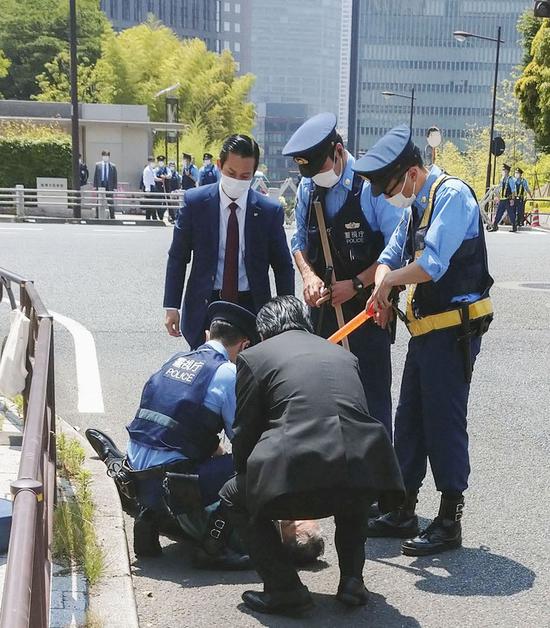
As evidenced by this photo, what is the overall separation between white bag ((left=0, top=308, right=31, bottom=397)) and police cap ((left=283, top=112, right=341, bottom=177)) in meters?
1.77

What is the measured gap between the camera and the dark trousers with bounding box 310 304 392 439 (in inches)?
184

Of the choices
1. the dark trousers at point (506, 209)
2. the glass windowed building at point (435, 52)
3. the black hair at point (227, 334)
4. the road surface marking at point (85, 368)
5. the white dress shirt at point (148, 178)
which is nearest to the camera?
the black hair at point (227, 334)

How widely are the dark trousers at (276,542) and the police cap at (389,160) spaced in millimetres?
1327

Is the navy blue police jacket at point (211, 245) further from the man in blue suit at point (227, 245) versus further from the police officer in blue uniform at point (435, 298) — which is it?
the police officer in blue uniform at point (435, 298)

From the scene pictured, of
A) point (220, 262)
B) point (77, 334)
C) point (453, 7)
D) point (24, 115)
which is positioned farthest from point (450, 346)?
point (453, 7)

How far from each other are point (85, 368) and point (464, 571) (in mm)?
4475

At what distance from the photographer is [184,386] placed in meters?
4.05

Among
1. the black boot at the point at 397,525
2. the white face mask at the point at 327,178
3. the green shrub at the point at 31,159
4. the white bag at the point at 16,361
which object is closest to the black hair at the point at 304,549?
the black boot at the point at 397,525

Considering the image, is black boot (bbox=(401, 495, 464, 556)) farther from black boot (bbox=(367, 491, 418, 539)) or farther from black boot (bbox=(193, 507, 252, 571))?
black boot (bbox=(193, 507, 252, 571))

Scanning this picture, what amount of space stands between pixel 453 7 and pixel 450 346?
16387 centimetres

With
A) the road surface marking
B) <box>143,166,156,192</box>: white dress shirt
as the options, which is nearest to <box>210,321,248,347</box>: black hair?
the road surface marking

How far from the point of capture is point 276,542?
11.7ft

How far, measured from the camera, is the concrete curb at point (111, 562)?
11.3 ft

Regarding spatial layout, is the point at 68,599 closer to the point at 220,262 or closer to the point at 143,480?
the point at 143,480
